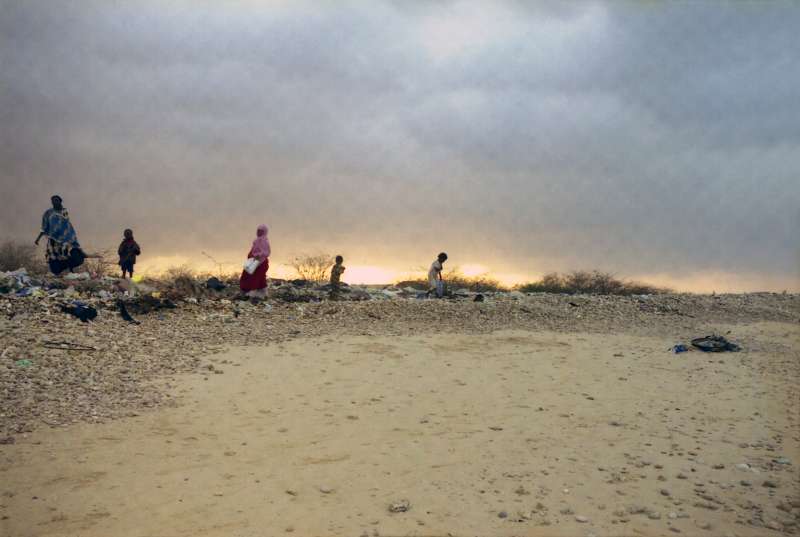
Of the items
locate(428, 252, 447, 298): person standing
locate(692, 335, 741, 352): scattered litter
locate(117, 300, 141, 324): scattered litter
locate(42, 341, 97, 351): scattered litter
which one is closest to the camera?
locate(42, 341, 97, 351): scattered litter

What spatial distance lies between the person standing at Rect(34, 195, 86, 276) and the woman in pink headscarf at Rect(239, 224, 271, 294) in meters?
4.51

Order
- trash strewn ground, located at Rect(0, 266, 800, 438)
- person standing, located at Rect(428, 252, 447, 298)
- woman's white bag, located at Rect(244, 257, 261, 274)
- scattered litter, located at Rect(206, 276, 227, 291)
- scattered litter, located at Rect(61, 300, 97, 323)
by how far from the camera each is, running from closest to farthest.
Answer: trash strewn ground, located at Rect(0, 266, 800, 438) → scattered litter, located at Rect(61, 300, 97, 323) → woman's white bag, located at Rect(244, 257, 261, 274) → scattered litter, located at Rect(206, 276, 227, 291) → person standing, located at Rect(428, 252, 447, 298)

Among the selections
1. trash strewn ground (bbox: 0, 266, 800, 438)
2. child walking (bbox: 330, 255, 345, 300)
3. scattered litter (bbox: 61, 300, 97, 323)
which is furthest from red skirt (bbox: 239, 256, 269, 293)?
scattered litter (bbox: 61, 300, 97, 323)

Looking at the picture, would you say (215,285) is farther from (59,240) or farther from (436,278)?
(436,278)

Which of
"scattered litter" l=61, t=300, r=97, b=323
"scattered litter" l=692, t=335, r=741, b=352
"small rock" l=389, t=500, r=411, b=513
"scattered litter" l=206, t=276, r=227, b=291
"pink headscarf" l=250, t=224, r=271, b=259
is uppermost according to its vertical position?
"pink headscarf" l=250, t=224, r=271, b=259

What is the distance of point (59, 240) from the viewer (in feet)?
48.8

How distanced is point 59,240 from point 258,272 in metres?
5.04

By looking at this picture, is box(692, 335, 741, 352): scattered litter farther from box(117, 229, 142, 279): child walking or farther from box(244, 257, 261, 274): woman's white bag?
box(117, 229, 142, 279): child walking

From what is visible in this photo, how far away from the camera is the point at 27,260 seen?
60.2ft

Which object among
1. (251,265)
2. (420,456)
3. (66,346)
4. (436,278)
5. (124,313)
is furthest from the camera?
(436,278)

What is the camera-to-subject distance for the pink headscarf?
13909 millimetres

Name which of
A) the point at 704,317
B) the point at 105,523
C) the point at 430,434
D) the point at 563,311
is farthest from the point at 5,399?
the point at 704,317

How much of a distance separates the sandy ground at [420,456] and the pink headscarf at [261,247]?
4.67 meters

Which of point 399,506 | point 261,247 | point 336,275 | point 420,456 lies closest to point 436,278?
point 336,275
